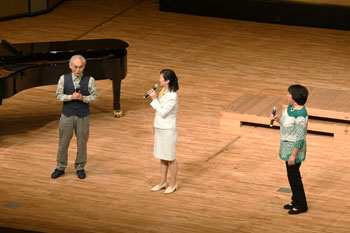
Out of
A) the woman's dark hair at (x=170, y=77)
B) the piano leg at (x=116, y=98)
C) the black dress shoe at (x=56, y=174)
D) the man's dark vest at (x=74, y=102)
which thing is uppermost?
the woman's dark hair at (x=170, y=77)

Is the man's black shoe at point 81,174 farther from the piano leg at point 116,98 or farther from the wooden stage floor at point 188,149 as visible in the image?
the piano leg at point 116,98

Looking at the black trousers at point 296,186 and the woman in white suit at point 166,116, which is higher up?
the woman in white suit at point 166,116

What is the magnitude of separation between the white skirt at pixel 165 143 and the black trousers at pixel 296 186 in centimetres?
109

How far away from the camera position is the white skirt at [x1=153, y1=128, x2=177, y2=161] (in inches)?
316

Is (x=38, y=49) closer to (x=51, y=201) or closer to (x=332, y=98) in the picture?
(x=51, y=201)

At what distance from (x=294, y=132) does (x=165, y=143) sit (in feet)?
4.01

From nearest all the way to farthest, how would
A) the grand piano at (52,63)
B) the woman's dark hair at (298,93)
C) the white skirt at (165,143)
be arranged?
the woman's dark hair at (298,93) < the white skirt at (165,143) < the grand piano at (52,63)

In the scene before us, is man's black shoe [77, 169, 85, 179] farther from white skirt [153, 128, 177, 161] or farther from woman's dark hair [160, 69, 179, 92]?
woman's dark hair [160, 69, 179, 92]

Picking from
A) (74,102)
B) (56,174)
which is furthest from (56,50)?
(56,174)

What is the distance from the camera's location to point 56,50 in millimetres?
9914

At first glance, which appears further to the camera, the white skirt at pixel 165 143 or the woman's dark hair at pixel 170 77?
the white skirt at pixel 165 143

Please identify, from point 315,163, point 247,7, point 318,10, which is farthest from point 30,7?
point 315,163

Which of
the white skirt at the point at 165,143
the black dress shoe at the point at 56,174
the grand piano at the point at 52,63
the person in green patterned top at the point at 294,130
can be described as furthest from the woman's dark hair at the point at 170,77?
the grand piano at the point at 52,63

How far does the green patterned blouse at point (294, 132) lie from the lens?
759 cm
